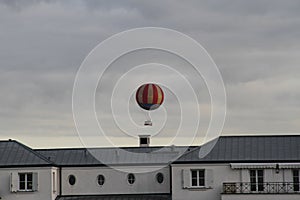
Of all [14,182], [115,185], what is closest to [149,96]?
[115,185]

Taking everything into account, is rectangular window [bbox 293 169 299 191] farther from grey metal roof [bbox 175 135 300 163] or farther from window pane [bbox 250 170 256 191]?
window pane [bbox 250 170 256 191]

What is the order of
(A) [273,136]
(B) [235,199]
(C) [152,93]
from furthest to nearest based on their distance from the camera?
(C) [152,93] < (A) [273,136] < (B) [235,199]

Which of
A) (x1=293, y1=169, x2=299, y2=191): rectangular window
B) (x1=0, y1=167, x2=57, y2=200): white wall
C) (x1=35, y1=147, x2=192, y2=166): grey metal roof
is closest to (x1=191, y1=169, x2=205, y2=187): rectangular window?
(x1=35, y1=147, x2=192, y2=166): grey metal roof

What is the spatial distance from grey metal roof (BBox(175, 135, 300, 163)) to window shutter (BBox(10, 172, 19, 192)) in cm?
1260

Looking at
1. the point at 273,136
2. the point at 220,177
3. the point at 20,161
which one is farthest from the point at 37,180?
the point at 273,136

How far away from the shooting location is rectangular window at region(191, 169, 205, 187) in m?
73.8

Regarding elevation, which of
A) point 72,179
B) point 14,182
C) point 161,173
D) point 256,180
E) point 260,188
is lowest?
point 260,188

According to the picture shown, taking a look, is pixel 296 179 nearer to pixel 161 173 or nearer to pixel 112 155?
pixel 161 173

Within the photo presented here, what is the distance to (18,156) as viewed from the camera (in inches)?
2987

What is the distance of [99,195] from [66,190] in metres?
2.71

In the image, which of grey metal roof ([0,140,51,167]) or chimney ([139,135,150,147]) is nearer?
grey metal roof ([0,140,51,167])

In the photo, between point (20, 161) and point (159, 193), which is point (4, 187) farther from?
point (159, 193)

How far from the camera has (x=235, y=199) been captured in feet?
235

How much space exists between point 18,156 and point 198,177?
14.4 meters
